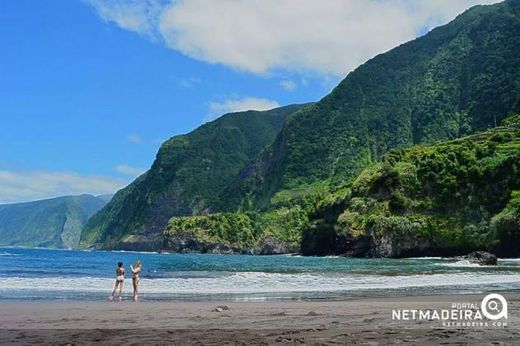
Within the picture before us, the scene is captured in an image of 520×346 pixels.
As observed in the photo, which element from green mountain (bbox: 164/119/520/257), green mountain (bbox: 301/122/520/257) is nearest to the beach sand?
green mountain (bbox: 301/122/520/257)

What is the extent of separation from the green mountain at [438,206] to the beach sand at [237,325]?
82771mm

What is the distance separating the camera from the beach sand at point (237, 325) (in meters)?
12.5

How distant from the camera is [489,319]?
621 inches

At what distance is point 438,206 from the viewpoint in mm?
106875

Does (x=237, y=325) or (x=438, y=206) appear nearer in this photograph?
(x=237, y=325)

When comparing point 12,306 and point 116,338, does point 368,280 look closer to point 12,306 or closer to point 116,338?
point 12,306

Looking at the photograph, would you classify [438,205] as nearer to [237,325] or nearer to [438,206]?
[438,206]

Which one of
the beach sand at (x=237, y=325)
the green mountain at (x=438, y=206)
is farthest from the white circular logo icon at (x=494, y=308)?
the green mountain at (x=438, y=206)

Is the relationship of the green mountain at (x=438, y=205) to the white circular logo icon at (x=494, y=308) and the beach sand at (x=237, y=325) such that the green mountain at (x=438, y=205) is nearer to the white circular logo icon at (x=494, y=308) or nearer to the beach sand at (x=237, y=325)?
the white circular logo icon at (x=494, y=308)

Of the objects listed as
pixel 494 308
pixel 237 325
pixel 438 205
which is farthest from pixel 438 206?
pixel 237 325

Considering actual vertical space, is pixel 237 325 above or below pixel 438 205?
below

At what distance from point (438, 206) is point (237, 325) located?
98.4m

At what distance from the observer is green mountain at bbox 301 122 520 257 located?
98.3 metres

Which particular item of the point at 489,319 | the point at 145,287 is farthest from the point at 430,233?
the point at 489,319
